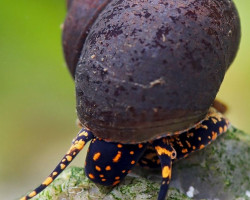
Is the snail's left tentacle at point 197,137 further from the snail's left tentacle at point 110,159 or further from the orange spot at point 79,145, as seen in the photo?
the orange spot at point 79,145

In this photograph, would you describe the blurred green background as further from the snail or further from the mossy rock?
the snail

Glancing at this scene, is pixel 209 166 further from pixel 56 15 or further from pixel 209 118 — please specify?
pixel 56 15

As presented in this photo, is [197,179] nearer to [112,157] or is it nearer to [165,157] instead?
[165,157]

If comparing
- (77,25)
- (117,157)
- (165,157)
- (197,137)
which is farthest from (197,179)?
(77,25)

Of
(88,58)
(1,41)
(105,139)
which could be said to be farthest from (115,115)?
(1,41)

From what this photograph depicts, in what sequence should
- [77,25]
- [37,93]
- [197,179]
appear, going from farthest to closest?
[37,93] → [77,25] → [197,179]

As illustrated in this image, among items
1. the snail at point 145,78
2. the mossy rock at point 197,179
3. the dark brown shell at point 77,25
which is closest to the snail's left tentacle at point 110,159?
the snail at point 145,78
